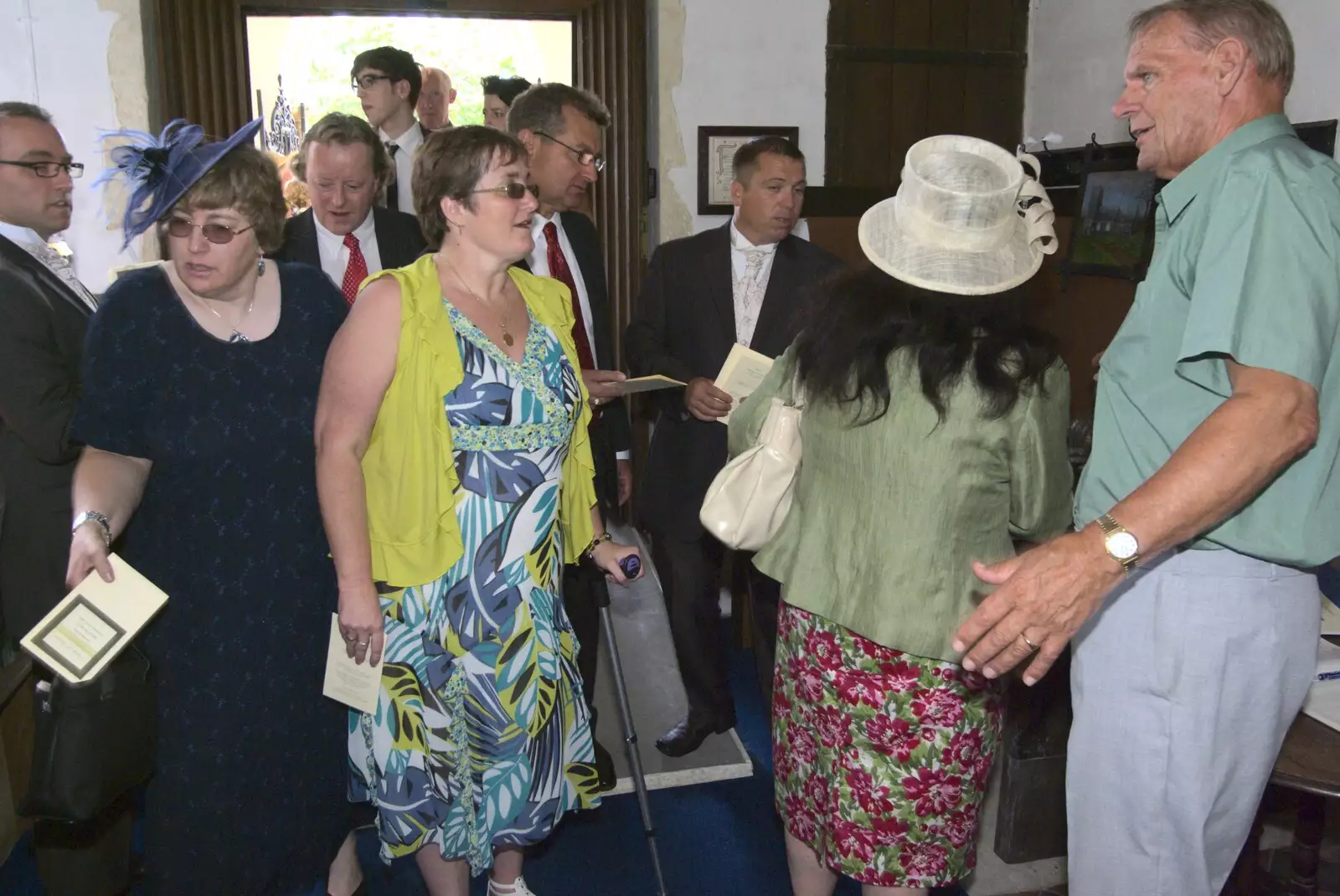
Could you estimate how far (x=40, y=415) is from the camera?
2434 mm

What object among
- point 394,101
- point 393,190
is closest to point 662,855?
point 393,190

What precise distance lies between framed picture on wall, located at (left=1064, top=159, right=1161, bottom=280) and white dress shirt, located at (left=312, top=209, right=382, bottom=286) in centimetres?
294

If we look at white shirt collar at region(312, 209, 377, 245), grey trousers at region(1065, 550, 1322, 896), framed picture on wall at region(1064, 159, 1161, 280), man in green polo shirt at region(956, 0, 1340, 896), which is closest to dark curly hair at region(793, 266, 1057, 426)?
man in green polo shirt at region(956, 0, 1340, 896)

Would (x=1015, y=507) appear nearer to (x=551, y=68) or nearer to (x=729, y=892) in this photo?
(x=729, y=892)

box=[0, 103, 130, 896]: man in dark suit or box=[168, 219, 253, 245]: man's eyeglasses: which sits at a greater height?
box=[168, 219, 253, 245]: man's eyeglasses

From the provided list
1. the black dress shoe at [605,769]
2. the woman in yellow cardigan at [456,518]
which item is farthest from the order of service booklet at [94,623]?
the black dress shoe at [605,769]

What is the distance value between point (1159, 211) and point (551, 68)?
374cm

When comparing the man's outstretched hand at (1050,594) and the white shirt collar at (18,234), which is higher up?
the white shirt collar at (18,234)

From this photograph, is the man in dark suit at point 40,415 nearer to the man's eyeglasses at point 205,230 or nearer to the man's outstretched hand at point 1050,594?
the man's eyeglasses at point 205,230

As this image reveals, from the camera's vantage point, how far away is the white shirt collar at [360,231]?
3.48m

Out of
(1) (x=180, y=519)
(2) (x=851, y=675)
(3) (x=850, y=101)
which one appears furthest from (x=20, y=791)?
(3) (x=850, y=101)

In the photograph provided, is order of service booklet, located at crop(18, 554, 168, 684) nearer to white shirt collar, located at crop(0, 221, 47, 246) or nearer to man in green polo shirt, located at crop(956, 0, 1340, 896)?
white shirt collar, located at crop(0, 221, 47, 246)

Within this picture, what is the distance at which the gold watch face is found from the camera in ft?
4.88

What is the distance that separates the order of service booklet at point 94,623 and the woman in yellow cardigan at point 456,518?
1.23 feet
